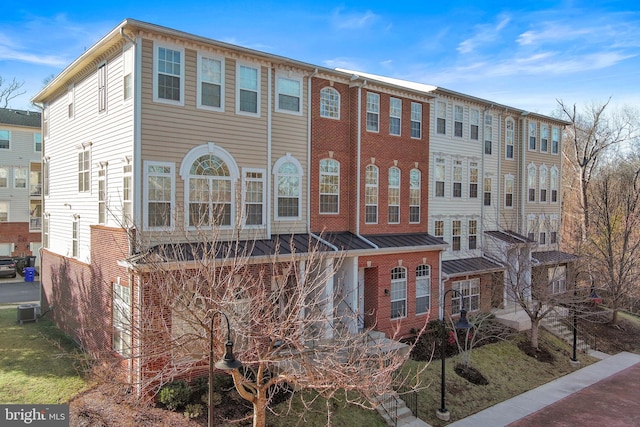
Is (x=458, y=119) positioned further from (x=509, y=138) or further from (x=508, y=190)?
(x=508, y=190)

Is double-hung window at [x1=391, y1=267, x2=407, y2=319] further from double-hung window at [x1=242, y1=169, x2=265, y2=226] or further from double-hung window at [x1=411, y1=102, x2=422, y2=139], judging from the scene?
double-hung window at [x1=411, y1=102, x2=422, y2=139]

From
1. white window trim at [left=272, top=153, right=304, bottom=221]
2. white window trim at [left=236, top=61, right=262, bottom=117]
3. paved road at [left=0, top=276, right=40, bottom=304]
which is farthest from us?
paved road at [left=0, top=276, right=40, bottom=304]

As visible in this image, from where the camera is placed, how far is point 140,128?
47.1ft

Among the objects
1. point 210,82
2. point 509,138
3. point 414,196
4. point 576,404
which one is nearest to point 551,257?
point 509,138

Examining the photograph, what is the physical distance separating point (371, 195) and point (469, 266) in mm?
7691

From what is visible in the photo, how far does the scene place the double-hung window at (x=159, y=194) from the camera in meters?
14.5

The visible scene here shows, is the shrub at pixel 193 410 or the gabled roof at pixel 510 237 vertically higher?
the gabled roof at pixel 510 237

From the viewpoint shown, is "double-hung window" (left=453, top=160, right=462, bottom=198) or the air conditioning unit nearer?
the air conditioning unit

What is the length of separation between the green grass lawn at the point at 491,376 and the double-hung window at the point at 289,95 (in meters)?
10.6

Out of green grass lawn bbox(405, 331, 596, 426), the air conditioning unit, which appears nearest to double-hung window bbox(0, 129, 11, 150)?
the air conditioning unit

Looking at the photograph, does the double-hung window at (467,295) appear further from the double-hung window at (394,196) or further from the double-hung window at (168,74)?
the double-hung window at (168,74)

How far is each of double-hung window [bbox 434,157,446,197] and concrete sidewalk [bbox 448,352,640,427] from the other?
10.3 m

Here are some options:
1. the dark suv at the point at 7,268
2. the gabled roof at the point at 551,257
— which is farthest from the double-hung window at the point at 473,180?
the dark suv at the point at 7,268

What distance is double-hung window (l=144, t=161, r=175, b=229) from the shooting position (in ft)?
47.6
